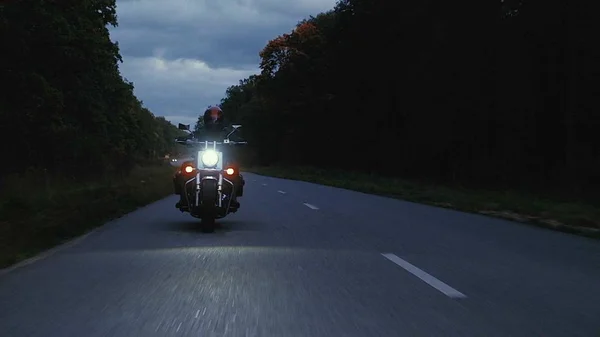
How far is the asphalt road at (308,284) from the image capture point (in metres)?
6.15

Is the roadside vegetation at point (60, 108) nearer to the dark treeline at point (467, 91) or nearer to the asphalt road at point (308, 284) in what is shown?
the asphalt road at point (308, 284)

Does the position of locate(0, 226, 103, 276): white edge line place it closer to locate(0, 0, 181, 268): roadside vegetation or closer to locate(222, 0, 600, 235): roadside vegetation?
locate(0, 0, 181, 268): roadside vegetation

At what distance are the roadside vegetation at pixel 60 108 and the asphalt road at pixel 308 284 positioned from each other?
289 inches

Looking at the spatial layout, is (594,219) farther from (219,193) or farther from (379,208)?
(219,193)

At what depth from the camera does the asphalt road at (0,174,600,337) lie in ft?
20.2

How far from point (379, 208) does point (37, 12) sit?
19.4 metres

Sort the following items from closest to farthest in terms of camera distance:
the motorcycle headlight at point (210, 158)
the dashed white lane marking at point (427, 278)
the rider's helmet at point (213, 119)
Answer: the dashed white lane marking at point (427, 278), the motorcycle headlight at point (210, 158), the rider's helmet at point (213, 119)

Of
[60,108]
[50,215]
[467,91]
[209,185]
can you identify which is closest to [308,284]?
[209,185]

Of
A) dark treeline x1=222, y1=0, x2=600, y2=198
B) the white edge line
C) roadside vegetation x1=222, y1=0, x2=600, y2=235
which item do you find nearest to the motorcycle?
the white edge line

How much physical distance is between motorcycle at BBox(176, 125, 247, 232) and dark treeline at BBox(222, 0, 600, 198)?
68.4 ft

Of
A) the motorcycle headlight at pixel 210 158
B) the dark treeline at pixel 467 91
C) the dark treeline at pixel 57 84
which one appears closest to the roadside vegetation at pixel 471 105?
the dark treeline at pixel 467 91

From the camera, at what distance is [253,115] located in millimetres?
99312

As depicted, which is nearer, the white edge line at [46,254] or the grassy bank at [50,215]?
the white edge line at [46,254]

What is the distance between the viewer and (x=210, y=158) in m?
13.5
